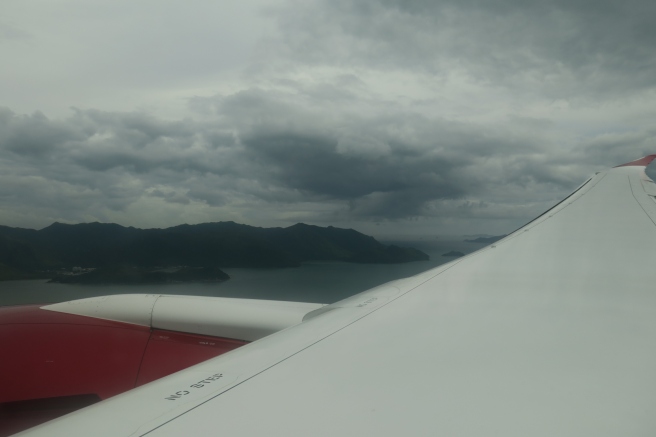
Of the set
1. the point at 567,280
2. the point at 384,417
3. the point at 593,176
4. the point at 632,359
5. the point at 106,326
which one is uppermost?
the point at 593,176

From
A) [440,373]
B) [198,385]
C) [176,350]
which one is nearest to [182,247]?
[176,350]

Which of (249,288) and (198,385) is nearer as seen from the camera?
(198,385)

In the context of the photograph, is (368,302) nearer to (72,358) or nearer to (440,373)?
(440,373)

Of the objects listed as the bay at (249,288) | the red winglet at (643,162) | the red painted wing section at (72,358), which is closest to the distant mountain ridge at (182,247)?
the bay at (249,288)

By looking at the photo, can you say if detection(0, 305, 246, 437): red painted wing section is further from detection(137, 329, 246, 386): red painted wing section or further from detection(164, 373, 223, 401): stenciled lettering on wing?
detection(164, 373, 223, 401): stenciled lettering on wing

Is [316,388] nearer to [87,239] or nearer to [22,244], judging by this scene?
[22,244]

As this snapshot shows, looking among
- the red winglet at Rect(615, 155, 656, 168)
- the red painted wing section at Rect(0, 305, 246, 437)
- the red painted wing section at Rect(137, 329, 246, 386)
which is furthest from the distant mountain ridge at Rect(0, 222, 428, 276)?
the red winglet at Rect(615, 155, 656, 168)

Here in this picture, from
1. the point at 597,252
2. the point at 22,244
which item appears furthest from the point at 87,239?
the point at 597,252

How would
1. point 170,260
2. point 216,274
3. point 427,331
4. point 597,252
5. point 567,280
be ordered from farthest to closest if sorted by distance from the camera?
point 170,260 → point 216,274 → point 597,252 → point 567,280 → point 427,331
